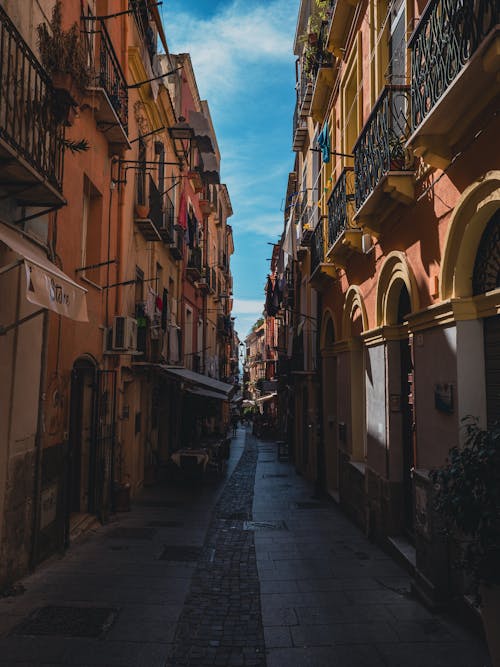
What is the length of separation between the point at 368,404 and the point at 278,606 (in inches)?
177

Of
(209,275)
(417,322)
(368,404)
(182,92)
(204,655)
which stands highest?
(182,92)

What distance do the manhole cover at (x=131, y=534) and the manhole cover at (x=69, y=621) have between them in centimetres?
333

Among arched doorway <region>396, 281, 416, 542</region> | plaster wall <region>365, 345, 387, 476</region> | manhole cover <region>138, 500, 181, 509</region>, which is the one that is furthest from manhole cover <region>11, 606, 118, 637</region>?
manhole cover <region>138, 500, 181, 509</region>

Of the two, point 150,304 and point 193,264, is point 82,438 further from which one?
point 193,264

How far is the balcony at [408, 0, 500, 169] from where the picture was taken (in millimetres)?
4582

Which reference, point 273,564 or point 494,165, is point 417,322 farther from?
point 273,564

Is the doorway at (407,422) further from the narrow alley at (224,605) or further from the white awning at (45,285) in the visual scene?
the white awning at (45,285)

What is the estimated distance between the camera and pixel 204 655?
16.5ft

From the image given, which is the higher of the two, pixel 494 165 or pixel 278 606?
pixel 494 165

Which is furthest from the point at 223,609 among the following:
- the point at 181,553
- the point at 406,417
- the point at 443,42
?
the point at 443,42

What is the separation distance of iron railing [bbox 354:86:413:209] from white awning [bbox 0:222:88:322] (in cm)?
418

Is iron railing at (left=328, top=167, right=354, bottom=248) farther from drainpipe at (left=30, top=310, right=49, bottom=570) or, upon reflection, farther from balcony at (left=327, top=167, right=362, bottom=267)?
drainpipe at (left=30, top=310, right=49, bottom=570)

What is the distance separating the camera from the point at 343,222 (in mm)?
10773

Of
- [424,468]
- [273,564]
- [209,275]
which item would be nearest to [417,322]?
[424,468]
